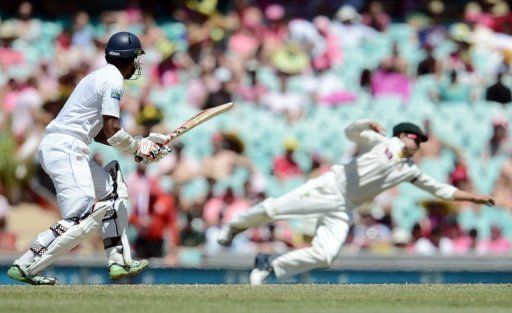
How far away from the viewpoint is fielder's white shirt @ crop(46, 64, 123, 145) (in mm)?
8289

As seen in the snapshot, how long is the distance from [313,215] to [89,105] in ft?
9.54

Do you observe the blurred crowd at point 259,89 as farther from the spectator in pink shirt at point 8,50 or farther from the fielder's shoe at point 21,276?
the fielder's shoe at point 21,276

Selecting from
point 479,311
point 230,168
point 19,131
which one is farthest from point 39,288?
point 19,131

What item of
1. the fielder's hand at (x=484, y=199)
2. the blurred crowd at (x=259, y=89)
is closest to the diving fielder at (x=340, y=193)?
the fielder's hand at (x=484, y=199)

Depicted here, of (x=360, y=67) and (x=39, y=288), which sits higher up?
(x=360, y=67)

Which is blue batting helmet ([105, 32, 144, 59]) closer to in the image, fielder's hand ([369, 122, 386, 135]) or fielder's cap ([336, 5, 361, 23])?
fielder's hand ([369, 122, 386, 135])

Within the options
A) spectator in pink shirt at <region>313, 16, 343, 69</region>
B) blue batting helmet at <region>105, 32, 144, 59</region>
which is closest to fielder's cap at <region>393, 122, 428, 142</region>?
blue batting helmet at <region>105, 32, 144, 59</region>

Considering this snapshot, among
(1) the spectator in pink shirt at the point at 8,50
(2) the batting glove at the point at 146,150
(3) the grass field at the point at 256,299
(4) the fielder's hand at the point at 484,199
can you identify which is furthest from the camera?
(1) the spectator in pink shirt at the point at 8,50

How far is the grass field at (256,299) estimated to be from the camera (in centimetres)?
718

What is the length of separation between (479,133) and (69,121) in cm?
739

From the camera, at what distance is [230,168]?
47.0 feet

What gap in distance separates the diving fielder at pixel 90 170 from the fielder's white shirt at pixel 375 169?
251cm

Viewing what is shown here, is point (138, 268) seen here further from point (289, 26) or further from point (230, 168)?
point (289, 26)

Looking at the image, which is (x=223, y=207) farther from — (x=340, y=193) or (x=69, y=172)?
(x=69, y=172)
